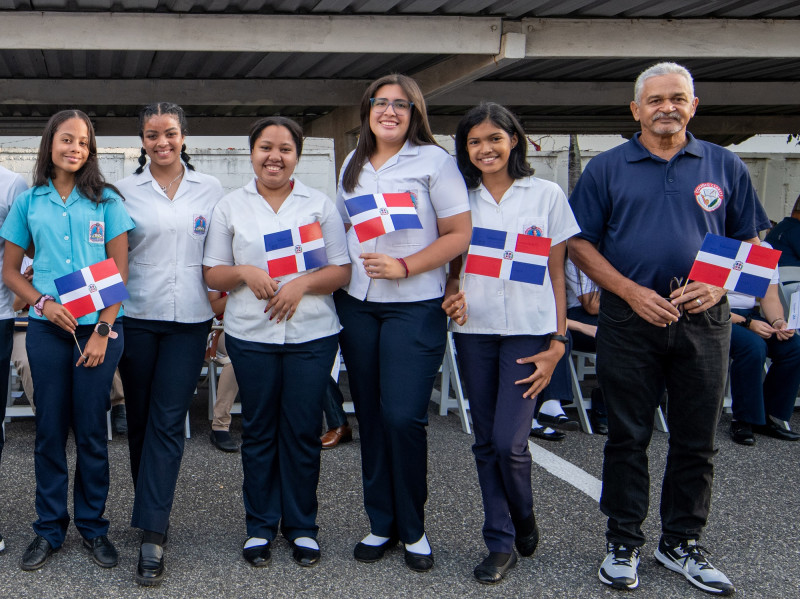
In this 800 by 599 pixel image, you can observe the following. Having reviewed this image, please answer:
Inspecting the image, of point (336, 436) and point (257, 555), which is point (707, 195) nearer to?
point (257, 555)

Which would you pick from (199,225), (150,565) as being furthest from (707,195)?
(150,565)

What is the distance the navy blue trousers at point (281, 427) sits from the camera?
3250mm

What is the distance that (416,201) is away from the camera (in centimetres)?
317

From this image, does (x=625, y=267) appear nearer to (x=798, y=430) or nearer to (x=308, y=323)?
(x=308, y=323)

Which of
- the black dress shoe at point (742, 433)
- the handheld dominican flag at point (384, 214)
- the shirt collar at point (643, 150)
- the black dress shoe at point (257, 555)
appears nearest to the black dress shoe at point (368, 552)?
the black dress shoe at point (257, 555)

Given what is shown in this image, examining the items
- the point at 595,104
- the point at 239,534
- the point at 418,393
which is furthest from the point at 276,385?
the point at 595,104

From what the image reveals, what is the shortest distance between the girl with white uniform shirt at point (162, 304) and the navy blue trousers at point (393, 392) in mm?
607

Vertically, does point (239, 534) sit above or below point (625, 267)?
below

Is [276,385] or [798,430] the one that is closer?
[276,385]

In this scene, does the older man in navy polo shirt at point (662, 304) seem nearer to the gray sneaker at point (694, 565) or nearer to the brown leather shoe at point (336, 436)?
the gray sneaker at point (694, 565)

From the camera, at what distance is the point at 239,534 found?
364 cm

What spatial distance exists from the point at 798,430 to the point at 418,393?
3.81 meters

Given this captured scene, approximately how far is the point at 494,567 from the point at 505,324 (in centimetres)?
92

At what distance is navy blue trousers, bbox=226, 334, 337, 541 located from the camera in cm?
325
